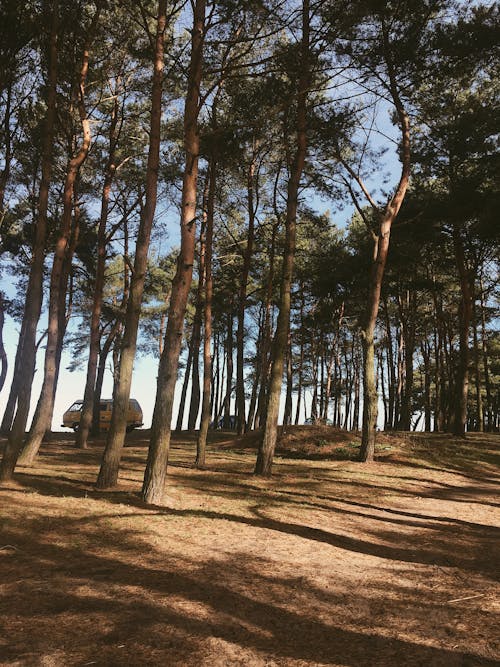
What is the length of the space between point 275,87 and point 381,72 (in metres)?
3.59

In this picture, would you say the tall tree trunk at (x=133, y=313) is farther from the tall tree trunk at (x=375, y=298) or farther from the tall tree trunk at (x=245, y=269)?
the tall tree trunk at (x=245, y=269)

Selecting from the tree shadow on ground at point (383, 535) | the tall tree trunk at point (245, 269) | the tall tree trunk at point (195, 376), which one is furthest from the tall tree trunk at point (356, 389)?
the tree shadow on ground at point (383, 535)

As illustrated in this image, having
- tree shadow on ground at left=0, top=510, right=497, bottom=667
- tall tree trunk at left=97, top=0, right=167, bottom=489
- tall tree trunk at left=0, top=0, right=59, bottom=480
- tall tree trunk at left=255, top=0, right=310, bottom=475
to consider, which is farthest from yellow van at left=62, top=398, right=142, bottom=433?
tree shadow on ground at left=0, top=510, right=497, bottom=667

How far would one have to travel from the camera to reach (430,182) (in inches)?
800

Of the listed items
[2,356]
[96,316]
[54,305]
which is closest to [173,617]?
[54,305]

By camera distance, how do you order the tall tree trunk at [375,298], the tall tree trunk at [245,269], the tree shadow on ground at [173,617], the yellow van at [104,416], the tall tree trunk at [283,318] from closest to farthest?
1. the tree shadow on ground at [173,617]
2. the tall tree trunk at [283,318]
3. the tall tree trunk at [375,298]
4. the tall tree trunk at [245,269]
5. the yellow van at [104,416]

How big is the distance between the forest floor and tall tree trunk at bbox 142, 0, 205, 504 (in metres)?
0.62

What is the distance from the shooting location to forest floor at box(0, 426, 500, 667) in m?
3.25

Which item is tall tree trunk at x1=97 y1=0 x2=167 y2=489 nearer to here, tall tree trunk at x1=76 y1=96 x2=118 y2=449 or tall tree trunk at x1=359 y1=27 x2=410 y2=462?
tall tree trunk at x1=76 y1=96 x2=118 y2=449

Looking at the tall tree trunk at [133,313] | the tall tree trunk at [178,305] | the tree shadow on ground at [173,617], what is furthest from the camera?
the tall tree trunk at [133,313]

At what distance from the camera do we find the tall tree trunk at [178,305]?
7.70 m

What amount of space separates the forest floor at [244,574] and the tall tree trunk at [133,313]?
23.6 inches

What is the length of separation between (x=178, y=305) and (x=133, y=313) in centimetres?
108

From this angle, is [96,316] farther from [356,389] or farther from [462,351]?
[356,389]
